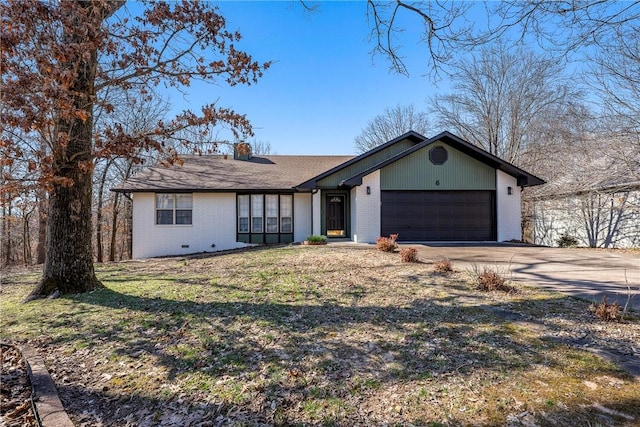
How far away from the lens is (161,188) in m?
14.7

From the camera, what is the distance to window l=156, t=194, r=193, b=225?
15.3m

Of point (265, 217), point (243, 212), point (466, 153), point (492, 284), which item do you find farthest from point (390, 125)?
point (492, 284)

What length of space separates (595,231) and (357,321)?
1686 centimetres

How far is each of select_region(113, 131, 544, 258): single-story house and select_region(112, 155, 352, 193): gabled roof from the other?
0.05m

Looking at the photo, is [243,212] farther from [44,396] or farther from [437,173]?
[44,396]

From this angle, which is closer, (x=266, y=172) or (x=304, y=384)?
(x=304, y=384)

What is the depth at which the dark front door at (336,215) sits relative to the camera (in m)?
15.9

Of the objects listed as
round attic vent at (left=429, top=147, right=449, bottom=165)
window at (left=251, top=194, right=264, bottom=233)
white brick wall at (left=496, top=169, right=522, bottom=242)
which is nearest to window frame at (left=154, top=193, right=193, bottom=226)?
window at (left=251, top=194, right=264, bottom=233)

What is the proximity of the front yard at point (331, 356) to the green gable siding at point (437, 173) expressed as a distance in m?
8.31

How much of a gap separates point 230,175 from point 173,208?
309 centimetres

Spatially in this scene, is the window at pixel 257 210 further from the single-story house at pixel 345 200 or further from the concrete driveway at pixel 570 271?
the concrete driveway at pixel 570 271

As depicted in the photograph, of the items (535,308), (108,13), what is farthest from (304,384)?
(108,13)

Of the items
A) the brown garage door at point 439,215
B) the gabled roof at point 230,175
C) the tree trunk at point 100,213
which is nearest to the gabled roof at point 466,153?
the brown garage door at point 439,215

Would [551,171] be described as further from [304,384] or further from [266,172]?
[304,384]
